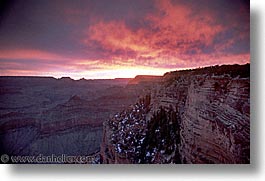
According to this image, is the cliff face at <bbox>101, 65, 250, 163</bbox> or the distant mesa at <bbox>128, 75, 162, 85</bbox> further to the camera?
the distant mesa at <bbox>128, 75, 162, 85</bbox>

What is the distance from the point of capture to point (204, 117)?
2635 millimetres

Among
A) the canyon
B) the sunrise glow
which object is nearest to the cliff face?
the canyon

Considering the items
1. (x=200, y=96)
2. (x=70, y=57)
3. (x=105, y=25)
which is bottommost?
(x=200, y=96)

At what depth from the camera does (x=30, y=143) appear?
2.71 metres

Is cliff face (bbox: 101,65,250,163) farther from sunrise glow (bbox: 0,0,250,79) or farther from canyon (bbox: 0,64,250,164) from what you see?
sunrise glow (bbox: 0,0,250,79)

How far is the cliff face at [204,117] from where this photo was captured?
8.48ft

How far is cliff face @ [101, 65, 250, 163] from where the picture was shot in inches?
102

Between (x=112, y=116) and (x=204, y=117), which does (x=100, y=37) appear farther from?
(x=204, y=117)

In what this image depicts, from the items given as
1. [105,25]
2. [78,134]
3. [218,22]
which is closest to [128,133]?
[78,134]

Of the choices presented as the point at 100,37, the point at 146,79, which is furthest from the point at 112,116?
the point at 100,37

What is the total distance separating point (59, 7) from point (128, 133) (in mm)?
809

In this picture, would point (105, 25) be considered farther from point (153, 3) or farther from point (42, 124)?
point (42, 124)

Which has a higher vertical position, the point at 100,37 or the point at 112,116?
the point at 100,37

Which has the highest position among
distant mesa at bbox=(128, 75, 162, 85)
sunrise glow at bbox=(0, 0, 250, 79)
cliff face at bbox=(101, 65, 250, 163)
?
sunrise glow at bbox=(0, 0, 250, 79)
